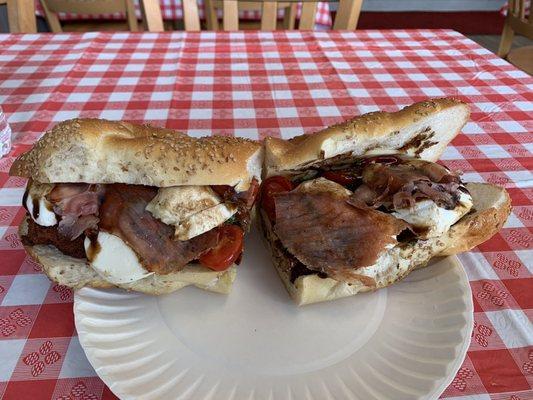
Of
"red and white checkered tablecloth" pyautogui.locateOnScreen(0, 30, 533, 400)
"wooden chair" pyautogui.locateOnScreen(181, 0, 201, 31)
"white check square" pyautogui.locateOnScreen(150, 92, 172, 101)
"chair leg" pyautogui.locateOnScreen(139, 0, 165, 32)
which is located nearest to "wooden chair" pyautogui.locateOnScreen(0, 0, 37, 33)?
"red and white checkered tablecloth" pyautogui.locateOnScreen(0, 30, 533, 400)

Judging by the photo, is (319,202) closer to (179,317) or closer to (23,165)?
(179,317)

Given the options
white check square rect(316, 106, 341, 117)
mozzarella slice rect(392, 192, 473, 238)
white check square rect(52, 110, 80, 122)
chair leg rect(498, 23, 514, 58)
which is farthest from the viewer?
chair leg rect(498, 23, 514, 58)

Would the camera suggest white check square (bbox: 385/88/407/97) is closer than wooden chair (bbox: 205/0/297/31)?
Yes

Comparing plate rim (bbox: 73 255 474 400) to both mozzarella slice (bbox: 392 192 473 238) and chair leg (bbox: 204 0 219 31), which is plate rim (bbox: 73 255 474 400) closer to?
mozzarella slice (bbox: 392 192 473 238)

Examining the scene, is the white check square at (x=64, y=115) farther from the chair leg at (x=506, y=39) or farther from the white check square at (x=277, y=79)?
the chair leg at (x=506, y=39)

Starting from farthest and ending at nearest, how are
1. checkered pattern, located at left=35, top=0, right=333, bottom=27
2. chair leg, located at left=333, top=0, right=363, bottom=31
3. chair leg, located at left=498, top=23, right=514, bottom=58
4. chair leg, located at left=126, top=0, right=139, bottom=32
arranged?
checkered pattern, located at left=35, top=0, right=333, bottom=27 < chair leg, located at left=498, top=23, right=514, bottom=58 < chair leg, located at left=126, top=0, right=139, bottom=32 < chair leg, located at left=333, top=0, right=363, bottom=31

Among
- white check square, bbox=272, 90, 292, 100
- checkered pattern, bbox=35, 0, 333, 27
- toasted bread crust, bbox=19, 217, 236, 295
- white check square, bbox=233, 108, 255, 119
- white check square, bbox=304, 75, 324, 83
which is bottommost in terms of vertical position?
checkered pattern, bbox=35, 0, 333, 27

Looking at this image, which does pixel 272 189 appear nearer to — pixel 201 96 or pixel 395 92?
pixel 201 96

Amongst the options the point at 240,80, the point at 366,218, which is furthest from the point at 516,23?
the point at 366,218

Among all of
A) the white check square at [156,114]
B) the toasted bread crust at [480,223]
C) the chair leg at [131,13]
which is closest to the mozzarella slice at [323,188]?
the toasted bread crust at [480,223]
